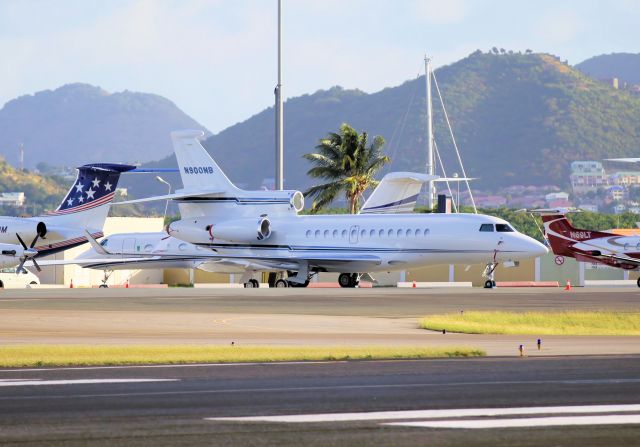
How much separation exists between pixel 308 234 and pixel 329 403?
48211mm

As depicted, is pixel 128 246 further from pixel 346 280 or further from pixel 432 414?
pixel 432 414

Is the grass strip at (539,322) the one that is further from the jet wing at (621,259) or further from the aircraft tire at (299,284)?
the jet wing at (621,259)

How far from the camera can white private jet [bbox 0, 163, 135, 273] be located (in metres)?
57.3

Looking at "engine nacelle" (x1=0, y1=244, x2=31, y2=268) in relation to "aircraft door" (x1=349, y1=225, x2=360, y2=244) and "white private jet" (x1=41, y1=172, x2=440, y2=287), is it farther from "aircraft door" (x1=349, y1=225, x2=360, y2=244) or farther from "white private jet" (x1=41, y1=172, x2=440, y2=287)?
"aircraft door" (x1=349, y1=225, x2=360, y2=244)

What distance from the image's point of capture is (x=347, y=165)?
84.9 m

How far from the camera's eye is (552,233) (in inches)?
2729

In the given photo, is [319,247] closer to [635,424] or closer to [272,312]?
[272,312]

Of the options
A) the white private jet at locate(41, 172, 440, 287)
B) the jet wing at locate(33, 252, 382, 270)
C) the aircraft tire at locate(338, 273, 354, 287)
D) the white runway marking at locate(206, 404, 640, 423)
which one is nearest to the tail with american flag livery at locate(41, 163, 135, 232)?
the white private jet at locate(41, 172, 440, 287)

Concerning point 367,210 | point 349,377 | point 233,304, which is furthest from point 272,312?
point 367,210

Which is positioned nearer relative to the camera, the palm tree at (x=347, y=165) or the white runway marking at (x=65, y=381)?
the white runway marking at (x=65, y=381)

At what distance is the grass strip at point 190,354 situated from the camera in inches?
818

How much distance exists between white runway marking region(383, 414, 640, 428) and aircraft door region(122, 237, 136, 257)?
59.7 meters

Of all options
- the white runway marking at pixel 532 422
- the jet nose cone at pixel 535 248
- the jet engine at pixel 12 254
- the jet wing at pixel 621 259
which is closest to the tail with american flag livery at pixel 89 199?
the jet engine at pixel 12 254

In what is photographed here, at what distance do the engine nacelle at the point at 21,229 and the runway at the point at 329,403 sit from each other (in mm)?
39485
